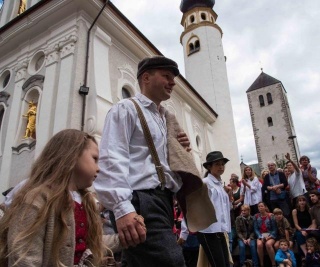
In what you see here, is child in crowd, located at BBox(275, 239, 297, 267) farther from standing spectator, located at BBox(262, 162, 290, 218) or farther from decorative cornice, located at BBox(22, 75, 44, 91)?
decorative cornice, located at BBox(22, 75, 44, 91)

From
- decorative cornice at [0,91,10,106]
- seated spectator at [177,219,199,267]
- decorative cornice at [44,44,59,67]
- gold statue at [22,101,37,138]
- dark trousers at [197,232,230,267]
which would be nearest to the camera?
dark trousers at [197,232,230,267]

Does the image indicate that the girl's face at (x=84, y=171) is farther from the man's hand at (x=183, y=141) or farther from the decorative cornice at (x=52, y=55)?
the decorative cornice at (x=52, y=55)

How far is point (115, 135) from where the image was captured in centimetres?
201

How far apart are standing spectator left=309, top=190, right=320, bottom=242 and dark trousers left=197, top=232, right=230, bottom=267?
3.46 meters

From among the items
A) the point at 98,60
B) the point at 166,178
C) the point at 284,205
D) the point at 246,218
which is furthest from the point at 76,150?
the point at 98,60

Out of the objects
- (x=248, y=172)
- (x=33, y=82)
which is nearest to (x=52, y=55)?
(x=33, y=82)

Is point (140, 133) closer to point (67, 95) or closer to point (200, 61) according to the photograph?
point (67, 95)

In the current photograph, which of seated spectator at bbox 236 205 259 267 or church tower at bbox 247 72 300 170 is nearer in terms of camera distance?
A: seated spectator at bbox 236 205 259 267

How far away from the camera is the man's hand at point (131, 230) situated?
163 cm

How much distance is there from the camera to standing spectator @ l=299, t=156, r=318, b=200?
24.7ft

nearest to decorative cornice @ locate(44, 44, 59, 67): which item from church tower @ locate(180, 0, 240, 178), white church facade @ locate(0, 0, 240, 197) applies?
white church facade @ locate(0, 0, 240, 197)

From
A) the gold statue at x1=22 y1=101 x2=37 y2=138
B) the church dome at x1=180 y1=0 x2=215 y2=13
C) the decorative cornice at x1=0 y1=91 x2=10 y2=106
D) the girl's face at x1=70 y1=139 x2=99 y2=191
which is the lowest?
the girl's face at x1=70 y1=139 x2=99 y2=191

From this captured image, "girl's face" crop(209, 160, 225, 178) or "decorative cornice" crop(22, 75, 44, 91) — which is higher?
"decorative cornice" crop(22, 75, 44, 91)

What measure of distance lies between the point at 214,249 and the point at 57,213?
2686mm
